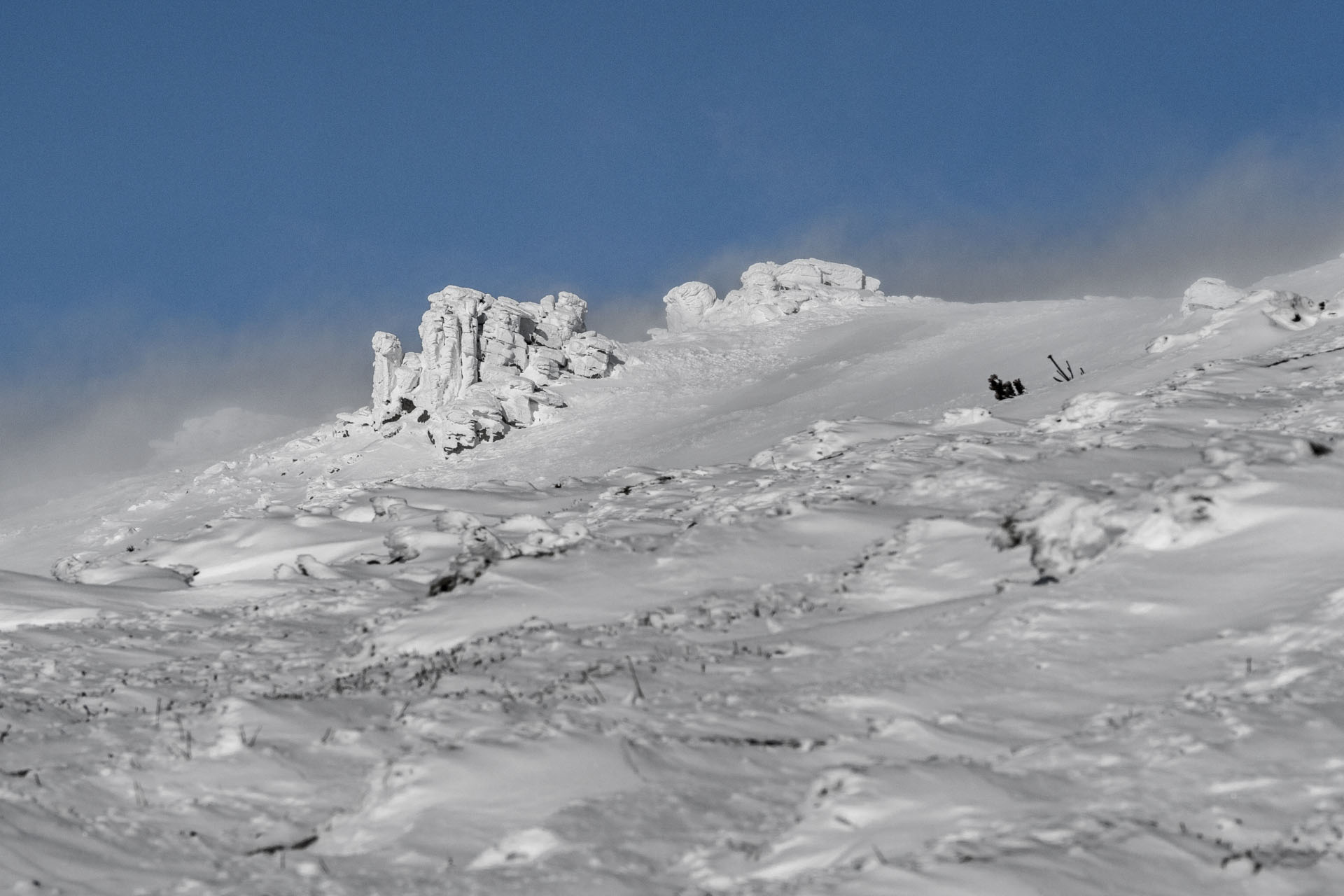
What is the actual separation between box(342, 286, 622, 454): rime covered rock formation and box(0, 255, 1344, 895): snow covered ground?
185ft

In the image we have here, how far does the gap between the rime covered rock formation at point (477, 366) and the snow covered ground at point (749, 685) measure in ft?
185

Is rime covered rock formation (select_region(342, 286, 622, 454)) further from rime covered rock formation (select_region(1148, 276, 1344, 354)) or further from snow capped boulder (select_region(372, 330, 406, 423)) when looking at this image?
rime covered rock formation (select_region(1148, 276, 1344, 354))

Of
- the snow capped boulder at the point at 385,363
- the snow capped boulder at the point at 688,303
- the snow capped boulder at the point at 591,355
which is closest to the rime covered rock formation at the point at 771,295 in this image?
the snow capped boulder at the point at 688,303

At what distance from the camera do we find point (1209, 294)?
54.2 meters

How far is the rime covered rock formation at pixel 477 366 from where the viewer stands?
77.8 m

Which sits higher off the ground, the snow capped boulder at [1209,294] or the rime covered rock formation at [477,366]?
the rime covered rock formation at [477,366]

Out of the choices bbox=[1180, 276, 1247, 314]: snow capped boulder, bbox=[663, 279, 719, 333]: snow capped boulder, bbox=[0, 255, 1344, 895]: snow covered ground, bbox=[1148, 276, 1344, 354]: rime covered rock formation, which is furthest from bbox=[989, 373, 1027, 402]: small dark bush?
bbox=[663, 279, 719, 333]: snow capped boulder

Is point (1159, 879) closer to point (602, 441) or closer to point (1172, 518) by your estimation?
point (1172, 518)

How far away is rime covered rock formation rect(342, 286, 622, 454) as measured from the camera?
7781 cm

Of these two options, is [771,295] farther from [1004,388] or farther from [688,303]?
[1004,388]

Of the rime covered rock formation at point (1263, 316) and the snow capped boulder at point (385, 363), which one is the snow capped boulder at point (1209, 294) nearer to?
the rime covered rock formation at point (1263, 316)

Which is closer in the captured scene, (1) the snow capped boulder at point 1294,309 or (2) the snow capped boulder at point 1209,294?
(1) the snow capped boulder at point 1294,309

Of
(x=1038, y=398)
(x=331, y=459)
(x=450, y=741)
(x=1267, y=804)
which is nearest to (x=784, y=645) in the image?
(x=450, y=741)

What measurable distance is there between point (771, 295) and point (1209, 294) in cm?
5363
